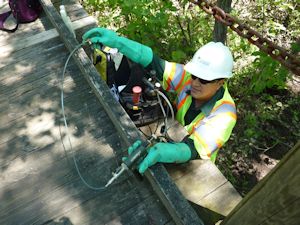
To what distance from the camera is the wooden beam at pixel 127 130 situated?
1906 mm

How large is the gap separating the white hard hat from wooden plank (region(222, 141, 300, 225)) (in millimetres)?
1187

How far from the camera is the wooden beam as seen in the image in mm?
1906

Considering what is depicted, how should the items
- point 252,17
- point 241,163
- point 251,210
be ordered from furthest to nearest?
point 252,17
point 241,163
point 251,210

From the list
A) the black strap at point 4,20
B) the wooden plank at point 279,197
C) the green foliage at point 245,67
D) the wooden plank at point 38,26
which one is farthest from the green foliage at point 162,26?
the wooden plank at point 279,197

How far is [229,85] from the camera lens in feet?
14.7

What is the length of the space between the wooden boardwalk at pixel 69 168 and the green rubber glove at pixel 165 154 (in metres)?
0.06

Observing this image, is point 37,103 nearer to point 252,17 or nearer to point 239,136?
point 239,136

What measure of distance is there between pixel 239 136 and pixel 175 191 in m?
2.44

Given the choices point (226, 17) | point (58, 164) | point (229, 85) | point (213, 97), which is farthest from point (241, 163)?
point (58, 164)

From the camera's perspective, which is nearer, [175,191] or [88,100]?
[175,191]

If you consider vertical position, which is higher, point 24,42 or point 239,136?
point 24,42

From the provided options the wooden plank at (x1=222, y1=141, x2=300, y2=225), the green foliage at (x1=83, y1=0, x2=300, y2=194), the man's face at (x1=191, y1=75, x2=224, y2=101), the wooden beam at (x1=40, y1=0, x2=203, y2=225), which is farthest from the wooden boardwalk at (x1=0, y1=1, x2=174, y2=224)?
the green foliage at (x1=83, y1=0, x2=300, y2=194)

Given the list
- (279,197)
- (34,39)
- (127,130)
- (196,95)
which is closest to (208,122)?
(196,95)

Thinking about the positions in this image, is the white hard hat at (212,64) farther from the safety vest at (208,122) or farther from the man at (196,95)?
the safety vest at (208,122)
